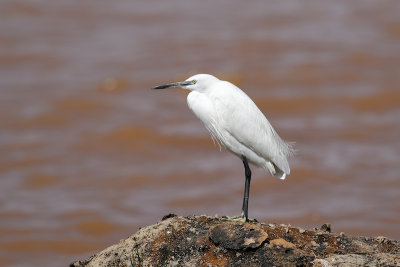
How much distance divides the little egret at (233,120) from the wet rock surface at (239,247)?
2.21 ft

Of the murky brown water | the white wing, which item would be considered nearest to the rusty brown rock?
the white wing

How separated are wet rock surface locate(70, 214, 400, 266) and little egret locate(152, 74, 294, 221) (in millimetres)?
674

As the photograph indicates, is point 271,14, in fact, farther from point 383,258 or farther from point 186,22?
point 383,258

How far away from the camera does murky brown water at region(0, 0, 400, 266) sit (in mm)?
14836

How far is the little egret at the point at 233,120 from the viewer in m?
6.34

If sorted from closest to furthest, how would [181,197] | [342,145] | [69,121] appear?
[181,197], [342,145], [69,121]

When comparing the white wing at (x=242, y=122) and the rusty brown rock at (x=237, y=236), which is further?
the white wing at (x=242, y=122)

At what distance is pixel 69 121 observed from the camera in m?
17.8

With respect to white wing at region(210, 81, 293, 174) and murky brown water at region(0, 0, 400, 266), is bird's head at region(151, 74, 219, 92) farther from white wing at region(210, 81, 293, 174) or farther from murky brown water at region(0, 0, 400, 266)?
murky brown water at region(0, 0, 400, 266)

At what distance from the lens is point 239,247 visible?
17.6 feet

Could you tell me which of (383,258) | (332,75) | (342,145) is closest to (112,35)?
(332,75)

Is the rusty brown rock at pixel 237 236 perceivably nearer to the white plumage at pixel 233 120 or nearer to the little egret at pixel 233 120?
the little egret at pixel 233 120

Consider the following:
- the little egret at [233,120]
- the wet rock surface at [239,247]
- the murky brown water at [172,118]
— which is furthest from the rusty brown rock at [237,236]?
the murky brown water at [172,118]

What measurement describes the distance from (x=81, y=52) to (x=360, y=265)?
53.0 feet
